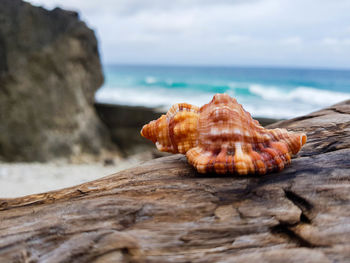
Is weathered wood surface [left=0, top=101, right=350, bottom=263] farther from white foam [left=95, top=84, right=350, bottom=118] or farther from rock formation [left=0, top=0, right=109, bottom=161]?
white foam [left=95, top=84, right=350, bottom=118]

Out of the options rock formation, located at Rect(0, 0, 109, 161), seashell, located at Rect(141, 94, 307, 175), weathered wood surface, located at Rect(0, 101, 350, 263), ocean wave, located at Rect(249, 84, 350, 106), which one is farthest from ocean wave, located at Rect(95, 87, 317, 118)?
weathered wood surface, located at Rect(0, 101, 350, 263)

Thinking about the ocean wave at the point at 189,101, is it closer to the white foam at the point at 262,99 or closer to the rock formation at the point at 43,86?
the white foam at the point at 262,99

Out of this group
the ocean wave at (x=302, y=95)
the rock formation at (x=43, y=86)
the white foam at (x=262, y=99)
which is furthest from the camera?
the ocean wave at (x=302, y=95)

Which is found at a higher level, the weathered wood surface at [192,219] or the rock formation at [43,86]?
the rock formation at [43,86]

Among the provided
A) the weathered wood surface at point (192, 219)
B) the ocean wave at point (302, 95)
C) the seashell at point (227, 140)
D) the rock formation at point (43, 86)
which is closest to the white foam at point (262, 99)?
the ocean wave at point (302, 95)

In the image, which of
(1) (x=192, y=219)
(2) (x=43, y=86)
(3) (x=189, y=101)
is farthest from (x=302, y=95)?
(1) (x=192, y=219)

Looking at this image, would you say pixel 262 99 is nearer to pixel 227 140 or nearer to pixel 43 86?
pixel 43 86

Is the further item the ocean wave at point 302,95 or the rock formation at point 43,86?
the ocean wave at point 302,95
